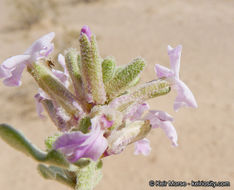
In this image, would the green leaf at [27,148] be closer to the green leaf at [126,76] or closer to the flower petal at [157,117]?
the green leaf at [126,76]

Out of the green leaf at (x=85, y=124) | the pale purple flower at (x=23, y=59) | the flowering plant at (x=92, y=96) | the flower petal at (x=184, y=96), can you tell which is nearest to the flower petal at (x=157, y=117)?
the flowering plant at (x=92, y=96)

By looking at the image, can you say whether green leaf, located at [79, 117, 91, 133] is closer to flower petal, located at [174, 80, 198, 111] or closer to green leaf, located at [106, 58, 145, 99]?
green leaf, located at [106, 58, 145, 99]

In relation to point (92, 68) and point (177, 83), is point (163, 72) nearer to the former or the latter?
point (177, 83)

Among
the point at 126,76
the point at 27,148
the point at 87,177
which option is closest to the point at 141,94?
the point at 126,76

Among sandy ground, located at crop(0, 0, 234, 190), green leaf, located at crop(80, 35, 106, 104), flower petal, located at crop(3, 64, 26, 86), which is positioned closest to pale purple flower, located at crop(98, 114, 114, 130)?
green leaf, located at crop(80, 35, 106, 104)

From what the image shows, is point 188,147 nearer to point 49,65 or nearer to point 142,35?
point 49,65

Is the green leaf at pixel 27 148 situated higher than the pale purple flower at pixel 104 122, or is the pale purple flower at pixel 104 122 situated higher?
the green leaf at pixel 27 148

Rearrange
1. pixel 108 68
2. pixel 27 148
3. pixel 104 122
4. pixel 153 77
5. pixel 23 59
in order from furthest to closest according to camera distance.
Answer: pixel 153 77 → pixel 108 68 → pixel 23 59 → pixel 104 122 → pixel 27 148
